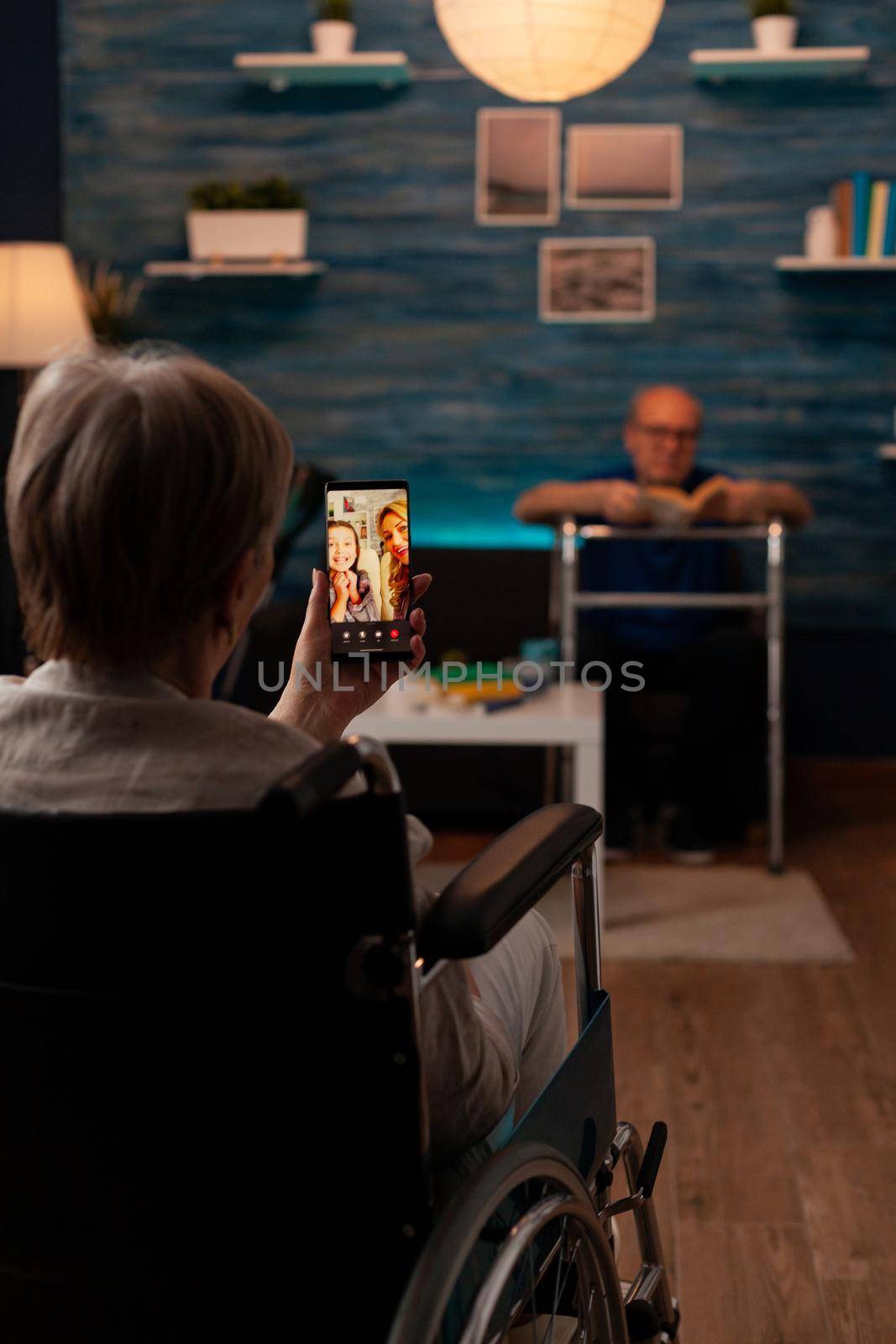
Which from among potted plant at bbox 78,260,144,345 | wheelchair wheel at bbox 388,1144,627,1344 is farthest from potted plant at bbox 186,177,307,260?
wheelchair wheel at bbox 388,1144,627,1344

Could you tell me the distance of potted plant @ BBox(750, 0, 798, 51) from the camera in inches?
166

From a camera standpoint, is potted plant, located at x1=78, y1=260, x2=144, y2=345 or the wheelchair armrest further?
potted plant, located at x1=78, y1=260, x2=144, y2=345

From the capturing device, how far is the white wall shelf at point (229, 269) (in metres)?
4.43

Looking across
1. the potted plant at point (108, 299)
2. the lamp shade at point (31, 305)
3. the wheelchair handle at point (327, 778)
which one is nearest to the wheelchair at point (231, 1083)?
the wheelchair handle at point (327, 778)

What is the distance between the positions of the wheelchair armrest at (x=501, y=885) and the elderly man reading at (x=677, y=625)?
2515 mm

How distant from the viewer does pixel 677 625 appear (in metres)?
3.92

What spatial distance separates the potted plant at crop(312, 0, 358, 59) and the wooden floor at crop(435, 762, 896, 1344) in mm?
2905

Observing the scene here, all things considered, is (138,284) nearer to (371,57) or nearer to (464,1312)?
(371,57)

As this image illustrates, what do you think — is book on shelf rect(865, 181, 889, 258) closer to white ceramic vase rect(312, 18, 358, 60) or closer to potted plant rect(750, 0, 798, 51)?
potted plant rect(750, 0, 798, 51)

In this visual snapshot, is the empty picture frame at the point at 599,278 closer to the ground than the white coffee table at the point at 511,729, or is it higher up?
higher up

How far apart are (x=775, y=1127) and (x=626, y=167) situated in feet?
10.5

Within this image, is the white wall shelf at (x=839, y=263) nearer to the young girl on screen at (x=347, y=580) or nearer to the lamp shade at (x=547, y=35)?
the lamp shade at (x=547, y=35)

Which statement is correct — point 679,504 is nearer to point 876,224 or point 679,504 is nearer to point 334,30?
point 876,224

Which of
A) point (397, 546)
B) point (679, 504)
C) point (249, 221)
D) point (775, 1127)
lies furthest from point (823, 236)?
point (397, 546)
